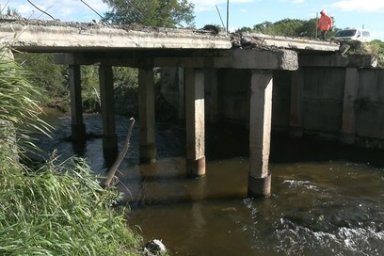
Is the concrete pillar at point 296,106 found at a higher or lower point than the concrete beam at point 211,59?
lower

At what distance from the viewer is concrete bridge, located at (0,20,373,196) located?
6391 mm

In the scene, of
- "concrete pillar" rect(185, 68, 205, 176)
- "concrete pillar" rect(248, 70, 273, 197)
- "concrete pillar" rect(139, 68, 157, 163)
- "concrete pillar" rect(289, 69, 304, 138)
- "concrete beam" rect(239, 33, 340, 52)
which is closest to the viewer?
"concrete pillar" rect(248, 70, 273, 197)

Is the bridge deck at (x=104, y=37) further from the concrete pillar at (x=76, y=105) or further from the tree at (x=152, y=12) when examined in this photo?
the tree at (x=152, y=12)

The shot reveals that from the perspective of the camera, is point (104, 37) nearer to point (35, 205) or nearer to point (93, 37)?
point (93, 37)

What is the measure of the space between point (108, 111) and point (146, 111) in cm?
190

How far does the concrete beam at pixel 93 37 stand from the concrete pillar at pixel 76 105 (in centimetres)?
746

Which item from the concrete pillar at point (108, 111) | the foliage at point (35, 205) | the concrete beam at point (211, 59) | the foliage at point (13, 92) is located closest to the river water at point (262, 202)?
the concrete pillar at point (108, 111)

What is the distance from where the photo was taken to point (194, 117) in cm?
1059

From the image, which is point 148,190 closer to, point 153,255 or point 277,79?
point 153,255

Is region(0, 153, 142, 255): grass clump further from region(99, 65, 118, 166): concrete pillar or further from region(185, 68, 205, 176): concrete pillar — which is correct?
region(99, 65, 118, 166): concrete pillar

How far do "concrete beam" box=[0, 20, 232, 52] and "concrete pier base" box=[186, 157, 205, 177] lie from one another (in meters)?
3.13

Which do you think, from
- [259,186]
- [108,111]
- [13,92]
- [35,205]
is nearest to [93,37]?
[13,92]

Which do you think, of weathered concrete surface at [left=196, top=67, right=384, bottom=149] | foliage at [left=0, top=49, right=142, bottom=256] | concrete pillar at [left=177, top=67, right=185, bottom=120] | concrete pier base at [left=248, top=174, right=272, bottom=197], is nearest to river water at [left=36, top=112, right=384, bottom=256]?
concrete pier base at [left=248, top=174, right=272, bottom=197]

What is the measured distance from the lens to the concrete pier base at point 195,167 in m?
11.2
